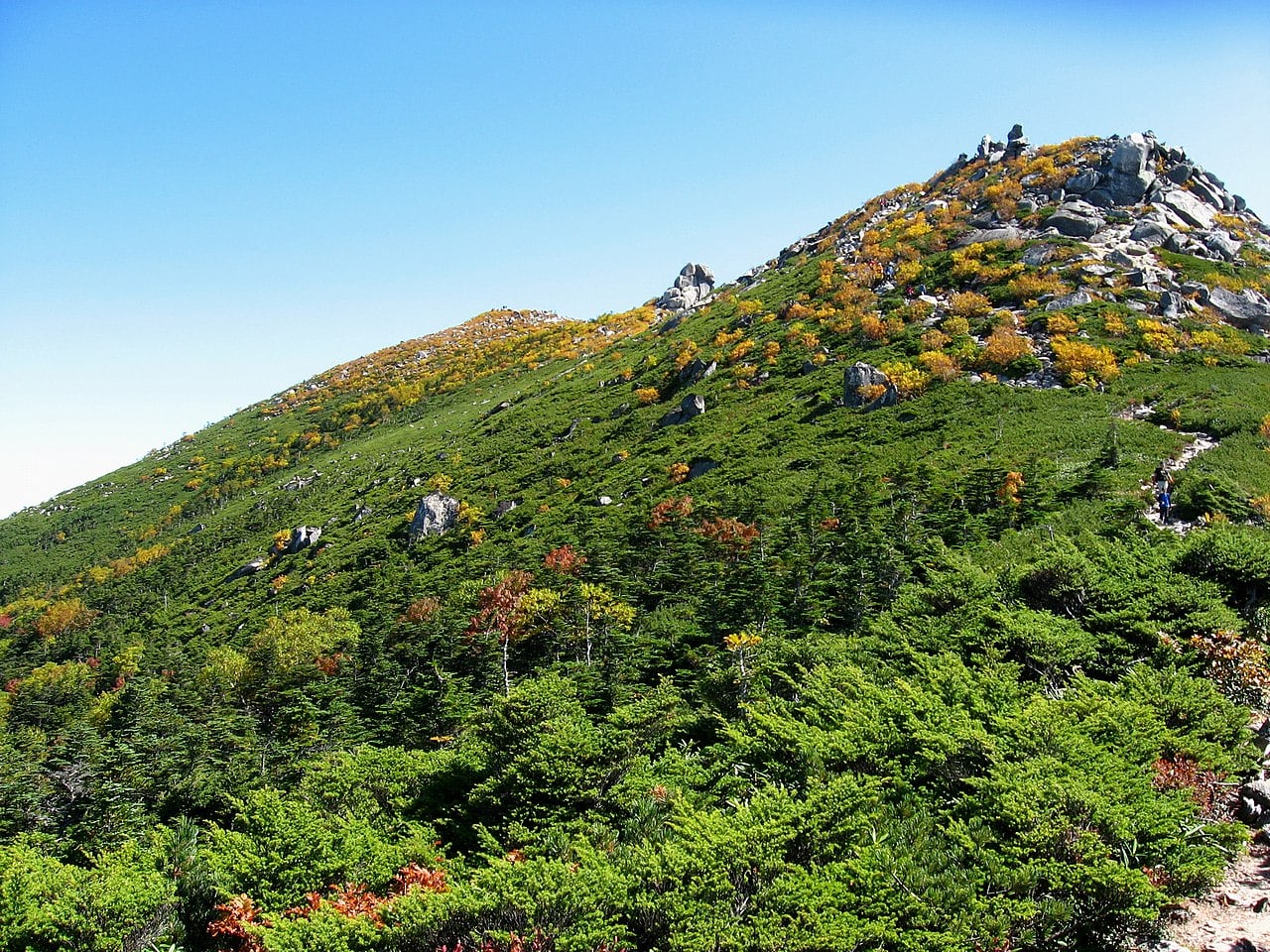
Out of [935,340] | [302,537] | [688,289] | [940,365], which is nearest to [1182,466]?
[940,365]

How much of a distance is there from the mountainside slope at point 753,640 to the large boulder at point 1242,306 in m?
0.23

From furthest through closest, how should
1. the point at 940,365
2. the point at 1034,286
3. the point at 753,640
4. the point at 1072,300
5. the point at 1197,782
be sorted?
the point at 1034,286, the point at 1072,300, the point at 940,365, the point at 753,640, the point at 1197,782

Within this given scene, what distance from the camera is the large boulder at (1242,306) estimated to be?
51938 millimetres

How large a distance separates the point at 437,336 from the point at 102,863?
561 ft

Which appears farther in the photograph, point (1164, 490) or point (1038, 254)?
point (1038, 254)

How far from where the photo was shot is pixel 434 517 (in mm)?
62250

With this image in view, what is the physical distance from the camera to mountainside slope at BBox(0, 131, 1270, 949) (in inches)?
453

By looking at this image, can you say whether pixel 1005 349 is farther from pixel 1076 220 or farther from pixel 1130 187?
pixel 1130 187

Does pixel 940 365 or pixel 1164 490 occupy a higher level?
pixel 940 365

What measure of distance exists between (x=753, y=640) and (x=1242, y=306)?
181 feet

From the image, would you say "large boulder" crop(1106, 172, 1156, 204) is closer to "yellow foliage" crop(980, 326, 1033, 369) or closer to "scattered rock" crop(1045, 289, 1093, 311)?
"scattered rock" crop(1045, 289, 1093, 311)

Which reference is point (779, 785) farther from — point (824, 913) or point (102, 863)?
point (102, 863)

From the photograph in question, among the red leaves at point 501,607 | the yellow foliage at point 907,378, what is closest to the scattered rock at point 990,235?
the yellow foliage at point 907,378

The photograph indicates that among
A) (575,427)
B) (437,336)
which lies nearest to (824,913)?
(575,427)
